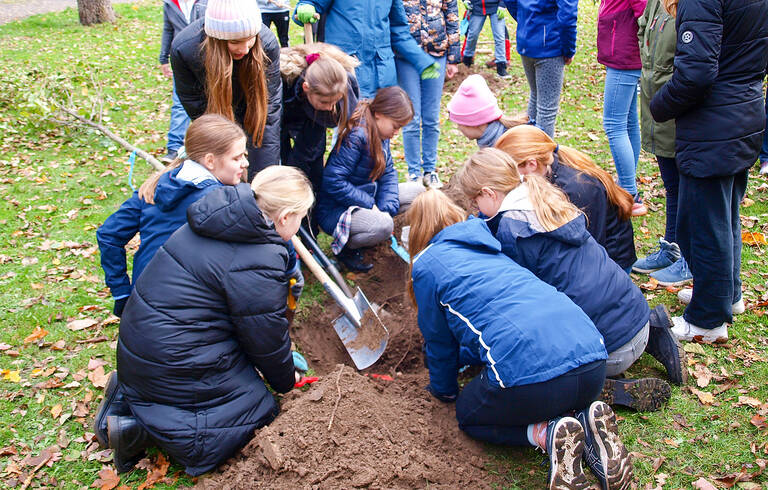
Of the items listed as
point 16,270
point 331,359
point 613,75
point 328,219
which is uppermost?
point 613,75

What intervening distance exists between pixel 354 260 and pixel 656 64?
259 cm

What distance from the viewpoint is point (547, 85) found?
5.82 meters

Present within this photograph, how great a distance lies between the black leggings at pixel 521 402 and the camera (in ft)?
9.04

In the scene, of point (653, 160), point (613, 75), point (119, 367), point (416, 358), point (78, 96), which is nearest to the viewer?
point (119, 367)

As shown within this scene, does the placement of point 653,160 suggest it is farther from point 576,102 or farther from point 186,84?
point 186,84

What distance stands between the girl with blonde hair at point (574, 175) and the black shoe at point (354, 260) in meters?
1.63

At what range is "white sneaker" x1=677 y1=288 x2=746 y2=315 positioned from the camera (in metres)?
4.07

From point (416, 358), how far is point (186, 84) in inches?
94.3

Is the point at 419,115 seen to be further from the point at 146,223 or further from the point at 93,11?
the point at 93,11

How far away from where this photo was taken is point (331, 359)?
4180 millimetres

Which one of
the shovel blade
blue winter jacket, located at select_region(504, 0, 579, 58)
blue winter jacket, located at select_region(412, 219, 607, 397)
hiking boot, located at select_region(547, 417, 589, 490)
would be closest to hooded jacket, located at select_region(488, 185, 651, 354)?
blue winter jacket, located at select_region(412, 219, 607, 397)

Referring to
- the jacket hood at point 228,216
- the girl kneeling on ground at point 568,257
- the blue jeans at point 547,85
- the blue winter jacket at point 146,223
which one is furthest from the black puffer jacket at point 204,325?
the blue jeans at point 547,85

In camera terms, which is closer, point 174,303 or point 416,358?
point 174,303

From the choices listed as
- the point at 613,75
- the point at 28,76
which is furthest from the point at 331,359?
the point at 28,76
